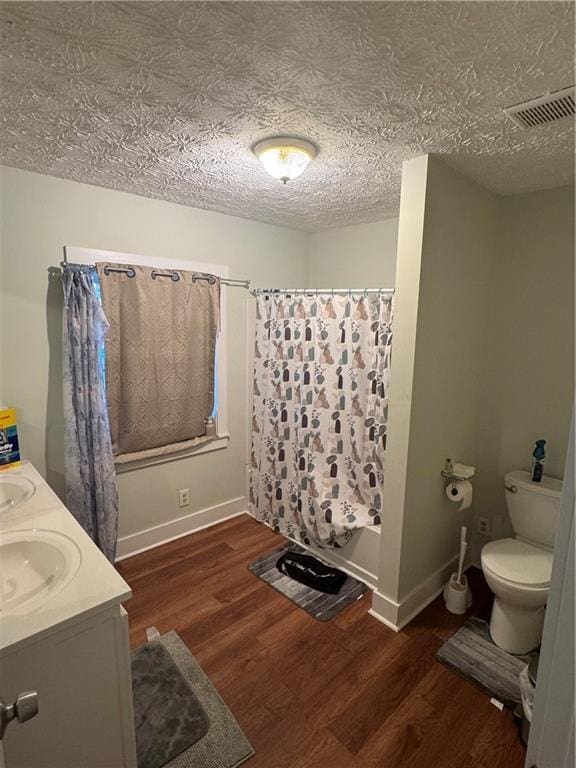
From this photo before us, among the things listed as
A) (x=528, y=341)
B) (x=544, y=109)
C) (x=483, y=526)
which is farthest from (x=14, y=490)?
(x=528, y=341)

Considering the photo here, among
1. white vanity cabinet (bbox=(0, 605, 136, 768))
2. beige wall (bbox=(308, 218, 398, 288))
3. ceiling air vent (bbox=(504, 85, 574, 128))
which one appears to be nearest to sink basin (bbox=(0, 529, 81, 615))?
white vanity cabinet (bbox=(0, 605, 136, 768))

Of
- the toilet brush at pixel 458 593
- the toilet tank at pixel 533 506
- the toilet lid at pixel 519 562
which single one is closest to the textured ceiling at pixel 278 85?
the toilet tank at pixel 533 506

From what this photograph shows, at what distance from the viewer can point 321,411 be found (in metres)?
2.53

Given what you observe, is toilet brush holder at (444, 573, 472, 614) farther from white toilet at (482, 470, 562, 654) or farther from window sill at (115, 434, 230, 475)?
window sill at (115, 434, 230, 475)

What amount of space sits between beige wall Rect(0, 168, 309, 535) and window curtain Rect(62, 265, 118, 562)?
0.44ft

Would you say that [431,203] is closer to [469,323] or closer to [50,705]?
[469,323]

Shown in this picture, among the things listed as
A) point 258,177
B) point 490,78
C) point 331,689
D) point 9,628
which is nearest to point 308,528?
point 331,689

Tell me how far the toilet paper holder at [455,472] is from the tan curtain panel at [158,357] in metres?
1.61

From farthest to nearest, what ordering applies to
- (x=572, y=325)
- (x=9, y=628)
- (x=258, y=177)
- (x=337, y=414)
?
(x=337, y=414)
(x=572, y=325)
(x=258, y=177)
(x=9, y=628)

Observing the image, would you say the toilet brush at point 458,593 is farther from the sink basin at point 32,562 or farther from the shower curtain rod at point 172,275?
the shower curtain rod at point 172,275

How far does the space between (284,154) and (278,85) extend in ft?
1.27

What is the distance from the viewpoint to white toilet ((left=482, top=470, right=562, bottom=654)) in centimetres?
178

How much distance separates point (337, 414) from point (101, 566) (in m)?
1.61

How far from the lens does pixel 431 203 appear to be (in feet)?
5.73
